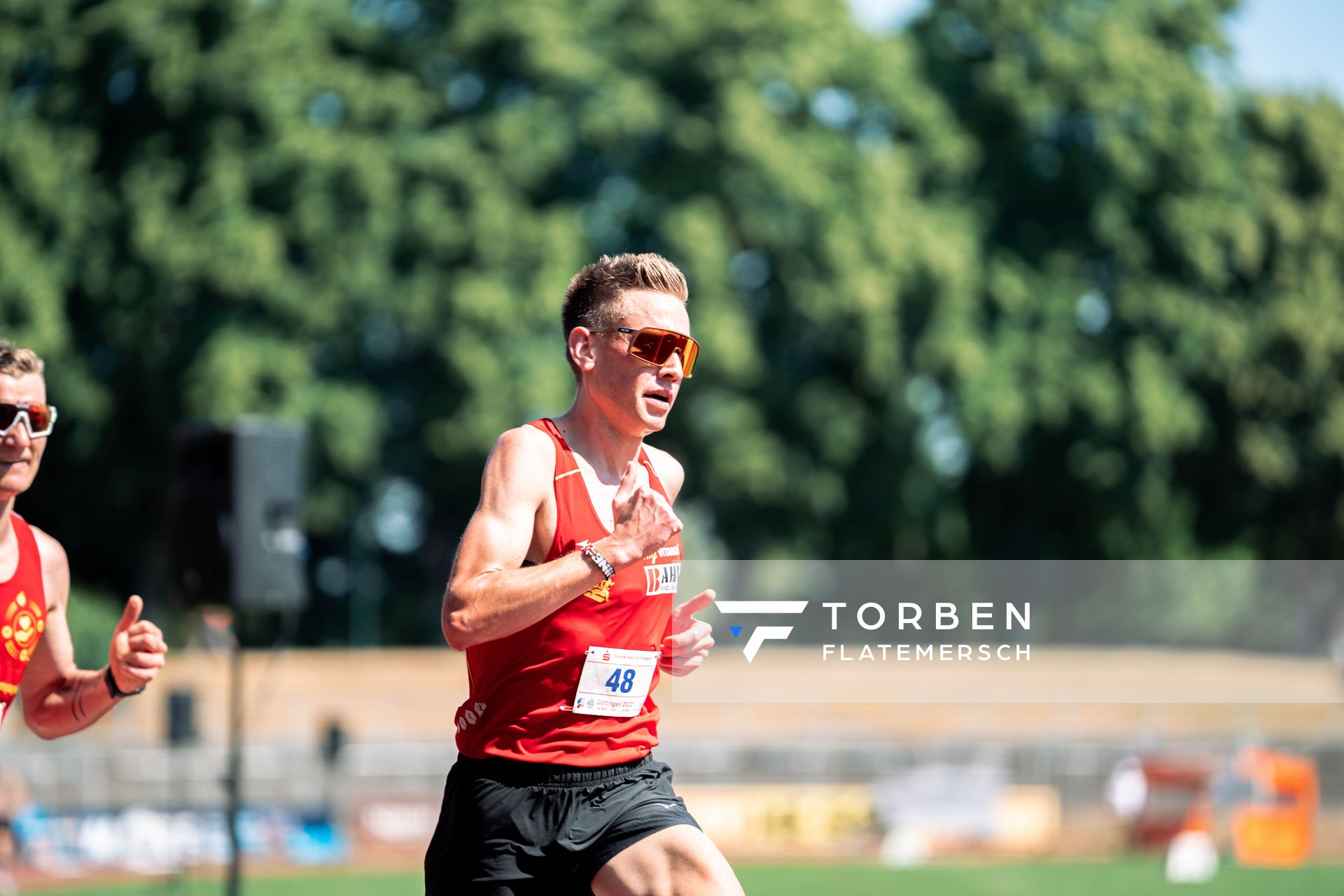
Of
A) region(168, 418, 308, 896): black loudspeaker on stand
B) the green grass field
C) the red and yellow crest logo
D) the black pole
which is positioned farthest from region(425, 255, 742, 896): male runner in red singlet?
the green grass field

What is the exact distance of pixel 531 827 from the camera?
4.01 m

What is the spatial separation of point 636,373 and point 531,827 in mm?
1087

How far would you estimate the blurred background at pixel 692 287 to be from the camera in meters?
26.8

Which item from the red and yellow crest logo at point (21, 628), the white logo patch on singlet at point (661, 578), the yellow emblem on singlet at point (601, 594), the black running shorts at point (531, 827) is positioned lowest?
the black running shorts at point (531, 827)

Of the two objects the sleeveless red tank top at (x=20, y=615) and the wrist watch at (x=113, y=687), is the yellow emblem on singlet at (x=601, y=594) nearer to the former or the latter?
the wrist watch at (x=113, y=687)

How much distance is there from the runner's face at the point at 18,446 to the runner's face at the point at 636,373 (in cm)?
133

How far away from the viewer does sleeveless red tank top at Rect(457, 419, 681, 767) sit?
397 cm

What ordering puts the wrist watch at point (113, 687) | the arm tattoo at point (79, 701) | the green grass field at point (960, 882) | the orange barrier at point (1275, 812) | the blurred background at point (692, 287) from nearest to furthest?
1. the wrist watch at point (113, 687)
2. the arm tattoo at point (79, 701)
3. the green grass field at point (960, 882)
4. the orange barrier at point (1275, 812)
5. the blurred background at point (692, 287)

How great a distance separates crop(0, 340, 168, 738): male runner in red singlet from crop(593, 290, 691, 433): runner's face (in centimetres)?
120

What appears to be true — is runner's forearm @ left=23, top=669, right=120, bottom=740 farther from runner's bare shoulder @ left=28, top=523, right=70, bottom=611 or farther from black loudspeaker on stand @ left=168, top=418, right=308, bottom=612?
black loudspeaker on stand @ left=168, top=418, right=308, bottom=612

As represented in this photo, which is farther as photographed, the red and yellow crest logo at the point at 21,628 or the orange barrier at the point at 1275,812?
the orange barrier at the point at 1275,812

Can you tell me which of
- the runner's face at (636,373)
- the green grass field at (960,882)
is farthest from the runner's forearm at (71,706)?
the green grass field at (960,882)

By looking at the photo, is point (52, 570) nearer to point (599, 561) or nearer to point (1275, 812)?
point (599, 561)

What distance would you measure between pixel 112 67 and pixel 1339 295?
23.1 meters
